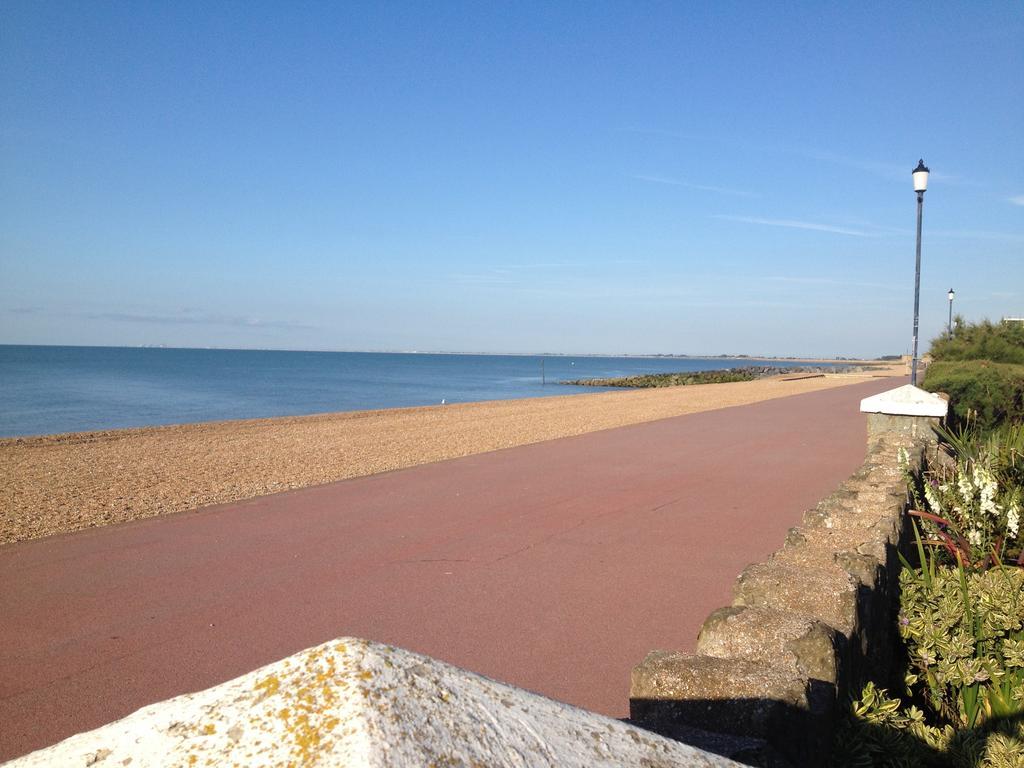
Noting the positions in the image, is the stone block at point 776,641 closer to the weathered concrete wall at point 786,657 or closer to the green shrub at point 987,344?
the weathered concrete wall at point 786,657

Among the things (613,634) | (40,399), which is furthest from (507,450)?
(40,399)

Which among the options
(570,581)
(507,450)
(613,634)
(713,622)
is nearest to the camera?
(713,622)

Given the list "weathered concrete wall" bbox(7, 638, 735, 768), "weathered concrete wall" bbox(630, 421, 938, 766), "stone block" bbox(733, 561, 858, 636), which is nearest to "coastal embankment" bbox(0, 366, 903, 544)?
"stone block" bbox(733, 561, 858, 636)

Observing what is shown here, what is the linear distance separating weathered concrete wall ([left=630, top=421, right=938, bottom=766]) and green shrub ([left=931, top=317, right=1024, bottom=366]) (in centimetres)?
1844

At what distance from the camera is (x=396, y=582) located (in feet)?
20.1

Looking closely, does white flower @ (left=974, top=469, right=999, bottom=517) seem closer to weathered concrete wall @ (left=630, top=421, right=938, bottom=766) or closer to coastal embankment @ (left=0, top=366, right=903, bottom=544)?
weathered concrete wall @ (left=630, top=421, right=938, bottom=766)

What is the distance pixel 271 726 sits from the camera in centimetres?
117

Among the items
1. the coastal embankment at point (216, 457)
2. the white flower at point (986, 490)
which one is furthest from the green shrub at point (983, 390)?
the white flower at point (986, 490)

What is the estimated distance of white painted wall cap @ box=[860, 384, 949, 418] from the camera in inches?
325

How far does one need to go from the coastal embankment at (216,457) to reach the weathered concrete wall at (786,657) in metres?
7.26

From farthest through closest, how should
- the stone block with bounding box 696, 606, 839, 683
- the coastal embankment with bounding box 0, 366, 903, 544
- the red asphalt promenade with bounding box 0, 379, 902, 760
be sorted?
the coastal embankment with bounding box 0, 366, 903, 544, the red asphalt promenade with bounding box 0, 379, 902, 760, the stone block with bounding box 696, 606, 839, 683

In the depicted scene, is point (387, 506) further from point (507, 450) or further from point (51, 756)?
point (51, 756)

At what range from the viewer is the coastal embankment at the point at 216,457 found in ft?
30.3

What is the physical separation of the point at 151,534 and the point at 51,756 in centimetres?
716
